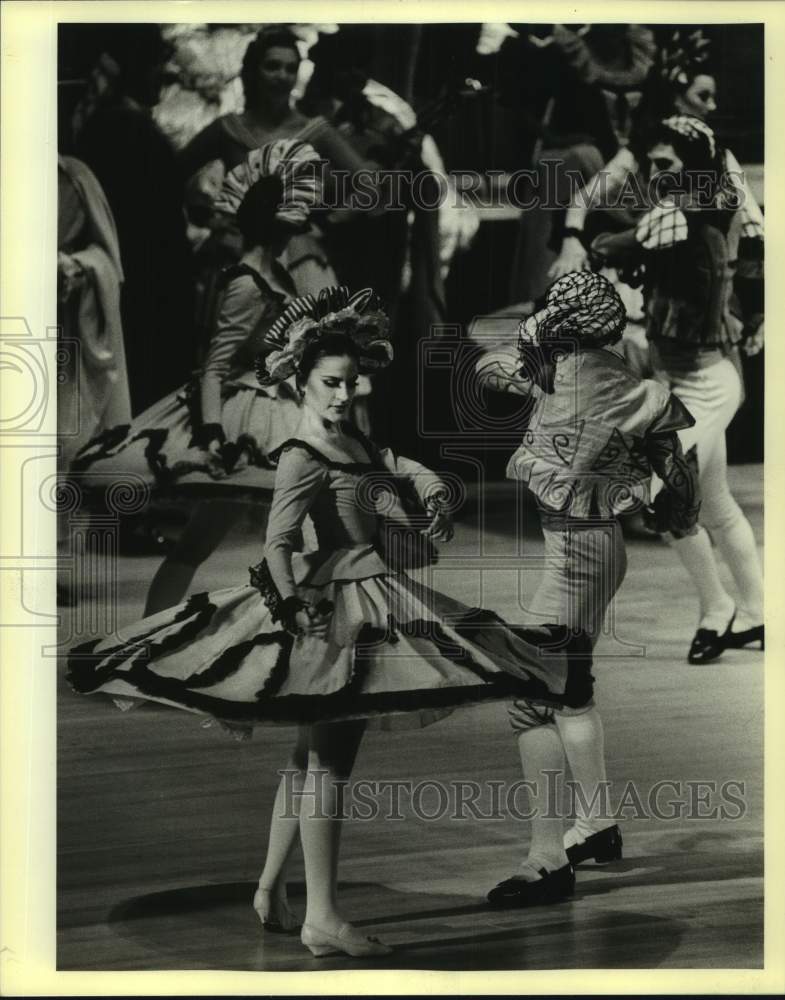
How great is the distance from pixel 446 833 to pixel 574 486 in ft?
3.02

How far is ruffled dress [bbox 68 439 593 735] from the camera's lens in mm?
2873

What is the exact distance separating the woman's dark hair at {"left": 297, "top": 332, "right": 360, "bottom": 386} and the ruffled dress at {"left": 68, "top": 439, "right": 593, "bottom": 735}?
0.62ft

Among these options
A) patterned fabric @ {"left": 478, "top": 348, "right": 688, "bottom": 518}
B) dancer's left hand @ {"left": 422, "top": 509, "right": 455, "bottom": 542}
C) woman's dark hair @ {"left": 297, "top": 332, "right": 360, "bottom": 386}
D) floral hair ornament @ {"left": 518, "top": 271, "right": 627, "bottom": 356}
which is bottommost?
dancer's left hand @ {"left": 422, "top": 509, "right": 455, "bottom": 542}

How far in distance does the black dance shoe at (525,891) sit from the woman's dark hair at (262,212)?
5.59 feet

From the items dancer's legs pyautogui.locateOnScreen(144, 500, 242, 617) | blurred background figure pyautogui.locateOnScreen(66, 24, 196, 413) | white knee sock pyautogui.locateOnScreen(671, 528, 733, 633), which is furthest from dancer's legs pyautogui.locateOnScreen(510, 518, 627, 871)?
blurred background figure pyautogui.locateOnScreen(66, 24, 196, 413)

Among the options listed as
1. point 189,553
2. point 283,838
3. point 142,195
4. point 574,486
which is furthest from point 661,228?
point 283,838

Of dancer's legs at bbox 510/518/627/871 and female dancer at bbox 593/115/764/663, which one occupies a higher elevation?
female dancer at bbox 593/115/764/663

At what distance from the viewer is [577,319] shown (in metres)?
2.96

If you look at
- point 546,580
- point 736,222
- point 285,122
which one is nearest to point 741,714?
point 546,580

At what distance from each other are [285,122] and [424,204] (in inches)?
16.0

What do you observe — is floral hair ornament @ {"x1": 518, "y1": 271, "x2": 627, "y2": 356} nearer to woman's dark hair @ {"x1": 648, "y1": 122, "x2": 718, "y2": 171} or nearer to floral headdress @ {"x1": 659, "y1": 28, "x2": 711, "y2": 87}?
woman's dark hair @ {"x1": 648, "y1": 122, "x2": 718, "y2": 171}

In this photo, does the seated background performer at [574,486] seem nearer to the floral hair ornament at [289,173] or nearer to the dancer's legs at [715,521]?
the dancer's legs at [715,521]

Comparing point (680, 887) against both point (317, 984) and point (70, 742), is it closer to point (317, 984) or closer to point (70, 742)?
point (317, 984)

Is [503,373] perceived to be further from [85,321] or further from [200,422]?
[85,321]
